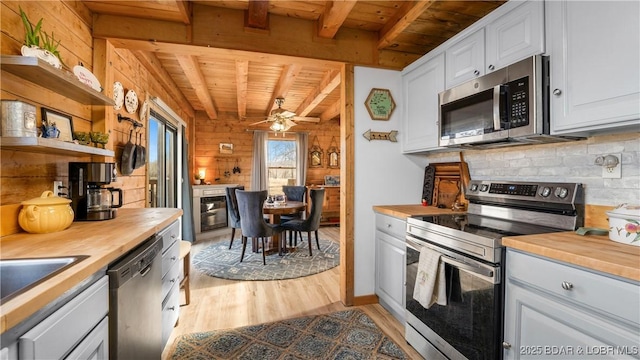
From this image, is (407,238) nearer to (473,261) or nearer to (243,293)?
(473,261)

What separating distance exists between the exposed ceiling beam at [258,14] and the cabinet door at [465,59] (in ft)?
4.58

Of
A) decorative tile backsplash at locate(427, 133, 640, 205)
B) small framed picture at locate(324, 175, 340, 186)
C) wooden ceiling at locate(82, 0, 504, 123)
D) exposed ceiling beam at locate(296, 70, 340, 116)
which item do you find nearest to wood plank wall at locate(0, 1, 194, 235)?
wooden ceiling at locate(82, 0, 504, 123)

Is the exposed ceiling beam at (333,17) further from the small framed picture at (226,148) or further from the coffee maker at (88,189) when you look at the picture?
the small framed picture at (226,148)

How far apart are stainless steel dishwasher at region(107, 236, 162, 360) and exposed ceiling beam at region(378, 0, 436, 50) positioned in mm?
2266

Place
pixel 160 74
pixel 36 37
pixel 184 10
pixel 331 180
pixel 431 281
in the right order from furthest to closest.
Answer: pixel 331 180
pixel 160 74
pixel 184 10
pixel 431 281
pixel 36 37

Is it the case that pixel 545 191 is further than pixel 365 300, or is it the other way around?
pixel 365 300

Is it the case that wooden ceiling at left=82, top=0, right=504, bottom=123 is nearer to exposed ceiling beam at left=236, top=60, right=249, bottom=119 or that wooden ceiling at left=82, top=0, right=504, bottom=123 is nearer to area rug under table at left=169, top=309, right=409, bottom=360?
exposed ceiling beam at left=236, top=60, right=249, bottom=119

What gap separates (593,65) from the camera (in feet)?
3.88

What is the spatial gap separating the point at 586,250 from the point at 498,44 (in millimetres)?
1245

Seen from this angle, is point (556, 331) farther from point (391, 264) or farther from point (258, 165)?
point (258, 165)

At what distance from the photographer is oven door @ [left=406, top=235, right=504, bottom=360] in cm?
128

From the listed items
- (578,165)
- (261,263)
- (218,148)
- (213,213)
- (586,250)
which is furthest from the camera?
(218,148)

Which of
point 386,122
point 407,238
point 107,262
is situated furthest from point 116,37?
point 407,238

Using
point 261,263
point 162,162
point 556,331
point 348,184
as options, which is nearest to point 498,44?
point 348,184
